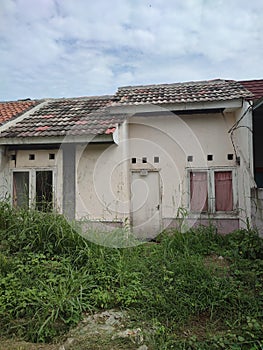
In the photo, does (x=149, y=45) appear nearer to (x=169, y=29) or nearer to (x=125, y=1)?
(x=169, y=29)

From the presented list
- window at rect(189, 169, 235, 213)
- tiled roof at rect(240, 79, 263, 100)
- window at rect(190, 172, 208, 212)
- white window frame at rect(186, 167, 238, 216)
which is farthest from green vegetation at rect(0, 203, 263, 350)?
tiled roof at rect(240, 79, 263, 100)

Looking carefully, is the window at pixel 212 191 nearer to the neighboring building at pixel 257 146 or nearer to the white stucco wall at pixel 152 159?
the white stucco wall at pixel 152 159

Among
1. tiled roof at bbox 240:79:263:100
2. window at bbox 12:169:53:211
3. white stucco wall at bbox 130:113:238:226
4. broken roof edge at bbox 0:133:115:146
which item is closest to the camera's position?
broken roof edge at bbox 0:133:115:146

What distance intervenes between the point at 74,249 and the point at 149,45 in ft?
27.2

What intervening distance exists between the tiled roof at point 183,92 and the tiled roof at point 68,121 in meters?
0.92

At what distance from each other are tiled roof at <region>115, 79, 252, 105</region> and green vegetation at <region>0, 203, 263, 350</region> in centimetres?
450

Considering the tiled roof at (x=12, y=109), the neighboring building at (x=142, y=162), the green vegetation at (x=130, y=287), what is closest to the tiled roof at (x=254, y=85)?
the neighboring building at (x=142, y=162)

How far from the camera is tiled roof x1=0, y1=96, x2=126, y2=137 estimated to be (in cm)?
805

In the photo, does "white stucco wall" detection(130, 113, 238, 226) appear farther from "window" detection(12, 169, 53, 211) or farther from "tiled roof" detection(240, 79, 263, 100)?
"window" detection(12, 169, 53, 211)

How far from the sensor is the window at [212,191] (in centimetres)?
822

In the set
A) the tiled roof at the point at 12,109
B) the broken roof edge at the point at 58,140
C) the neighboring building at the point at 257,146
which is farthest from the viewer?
the tiled roof at the point at 12,109

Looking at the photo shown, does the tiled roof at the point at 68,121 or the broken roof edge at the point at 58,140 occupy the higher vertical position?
the tiled roof at the point at 68,121

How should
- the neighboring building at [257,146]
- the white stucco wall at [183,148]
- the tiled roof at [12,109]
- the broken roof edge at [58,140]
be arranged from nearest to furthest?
the neighboring building at [257,146] < the broken roof edge at [58,140] < the white stucco wall at [183,148] < the tiled roof at [12,109]

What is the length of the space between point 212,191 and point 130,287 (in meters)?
4.97
